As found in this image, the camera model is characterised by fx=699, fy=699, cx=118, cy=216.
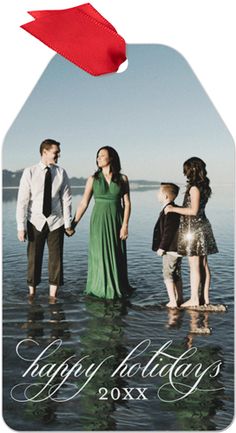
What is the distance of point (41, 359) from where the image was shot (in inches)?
142

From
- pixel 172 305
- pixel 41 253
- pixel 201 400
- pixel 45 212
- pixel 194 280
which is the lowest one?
pixel 201 400

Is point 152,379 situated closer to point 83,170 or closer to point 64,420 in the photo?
point 64,420

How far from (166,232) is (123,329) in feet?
1.86

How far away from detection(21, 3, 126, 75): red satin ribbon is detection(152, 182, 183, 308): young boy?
705 mm

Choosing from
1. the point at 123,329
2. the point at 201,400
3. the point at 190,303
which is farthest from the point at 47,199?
the point at 201,400

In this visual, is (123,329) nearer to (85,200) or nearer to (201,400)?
(201,400)

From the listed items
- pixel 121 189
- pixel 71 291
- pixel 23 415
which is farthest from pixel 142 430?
pixel 121 189

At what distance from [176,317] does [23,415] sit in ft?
3.07

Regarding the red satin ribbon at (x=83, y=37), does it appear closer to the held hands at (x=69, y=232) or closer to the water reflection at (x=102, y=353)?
the held hands at (x=69, y=232)

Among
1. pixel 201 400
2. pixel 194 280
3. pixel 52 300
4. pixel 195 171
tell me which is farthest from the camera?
pixel 52 300

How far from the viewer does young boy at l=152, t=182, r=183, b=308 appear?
144 inches

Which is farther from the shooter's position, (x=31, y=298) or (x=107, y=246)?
(x=107, y=246)

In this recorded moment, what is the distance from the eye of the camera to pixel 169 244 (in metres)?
3.82

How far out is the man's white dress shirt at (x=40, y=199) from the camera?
3.72 m
